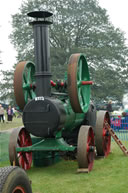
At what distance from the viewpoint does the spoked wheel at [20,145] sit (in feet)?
21.2

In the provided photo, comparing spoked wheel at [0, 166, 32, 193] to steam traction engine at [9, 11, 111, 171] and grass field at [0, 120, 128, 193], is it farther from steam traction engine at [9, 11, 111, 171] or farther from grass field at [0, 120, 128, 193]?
steam traction engine at [9, 11, 111, 171]

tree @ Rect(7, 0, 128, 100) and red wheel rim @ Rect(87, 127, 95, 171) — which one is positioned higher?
tree @ Rect(7, 0, 128, 100)

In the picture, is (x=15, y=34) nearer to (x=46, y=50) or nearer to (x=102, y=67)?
(x=102, y=67)

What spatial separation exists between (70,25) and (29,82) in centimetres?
2401

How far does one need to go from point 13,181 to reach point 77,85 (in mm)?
3511

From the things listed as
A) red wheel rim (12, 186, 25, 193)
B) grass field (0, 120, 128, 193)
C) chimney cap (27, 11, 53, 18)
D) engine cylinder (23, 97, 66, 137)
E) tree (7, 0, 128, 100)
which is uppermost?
tree (7, 0, 128, 100)

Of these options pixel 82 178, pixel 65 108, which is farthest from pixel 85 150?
pixel 65 108

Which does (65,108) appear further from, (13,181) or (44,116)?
(13,181)

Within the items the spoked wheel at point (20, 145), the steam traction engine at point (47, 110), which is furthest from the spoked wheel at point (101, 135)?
the spoked wheel at point (20, 145)

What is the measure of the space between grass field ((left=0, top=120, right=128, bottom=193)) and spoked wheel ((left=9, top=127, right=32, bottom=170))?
192mm

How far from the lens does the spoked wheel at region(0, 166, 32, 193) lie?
2.78 meters

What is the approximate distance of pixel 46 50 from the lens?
20.8 ft

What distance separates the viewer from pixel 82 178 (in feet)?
19.1

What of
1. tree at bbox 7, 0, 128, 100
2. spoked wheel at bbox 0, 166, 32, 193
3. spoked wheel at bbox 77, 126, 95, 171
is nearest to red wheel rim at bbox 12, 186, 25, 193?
spoked wheel at bbox 0, 166, 32, 193
